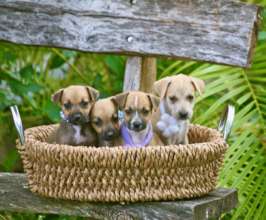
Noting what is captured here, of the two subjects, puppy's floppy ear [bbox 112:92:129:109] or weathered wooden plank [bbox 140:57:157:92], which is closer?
puppy's floppy ear [bbox 112:92:129:109]

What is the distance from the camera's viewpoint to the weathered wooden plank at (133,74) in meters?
3.25

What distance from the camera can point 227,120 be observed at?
2.89m

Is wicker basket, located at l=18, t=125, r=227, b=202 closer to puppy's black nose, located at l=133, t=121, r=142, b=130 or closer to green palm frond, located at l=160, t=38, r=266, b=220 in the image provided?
puppy's black nose, located at l=133, t=121, r=142, b=130

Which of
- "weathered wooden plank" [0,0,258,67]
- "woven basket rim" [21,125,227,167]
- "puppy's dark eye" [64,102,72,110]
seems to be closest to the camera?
"woven basket rim" [21,125,227,167]

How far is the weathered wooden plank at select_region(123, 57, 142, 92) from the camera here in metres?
3.25

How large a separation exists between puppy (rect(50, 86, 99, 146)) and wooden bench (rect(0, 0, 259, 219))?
229mm

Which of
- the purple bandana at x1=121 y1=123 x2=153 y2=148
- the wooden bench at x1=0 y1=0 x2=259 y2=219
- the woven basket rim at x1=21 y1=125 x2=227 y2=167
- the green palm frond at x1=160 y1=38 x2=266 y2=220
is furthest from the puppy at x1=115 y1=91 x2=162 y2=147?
the green palm frond at x1=160 y1=38 x2=266 y2=220

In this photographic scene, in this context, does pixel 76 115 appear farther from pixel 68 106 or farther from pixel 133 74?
pixel 133 74

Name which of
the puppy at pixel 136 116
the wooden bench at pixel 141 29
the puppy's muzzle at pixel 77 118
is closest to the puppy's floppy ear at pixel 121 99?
the puppy at pixel 136 116

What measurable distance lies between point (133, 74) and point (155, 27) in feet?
0.60

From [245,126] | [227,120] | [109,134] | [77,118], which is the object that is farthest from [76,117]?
[245,126]

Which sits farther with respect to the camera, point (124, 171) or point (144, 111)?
point (144, 111)

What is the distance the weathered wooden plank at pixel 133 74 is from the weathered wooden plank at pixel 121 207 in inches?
22.7

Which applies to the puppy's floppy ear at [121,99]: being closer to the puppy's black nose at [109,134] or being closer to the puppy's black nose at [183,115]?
the puppy's black nose at [109,134]
